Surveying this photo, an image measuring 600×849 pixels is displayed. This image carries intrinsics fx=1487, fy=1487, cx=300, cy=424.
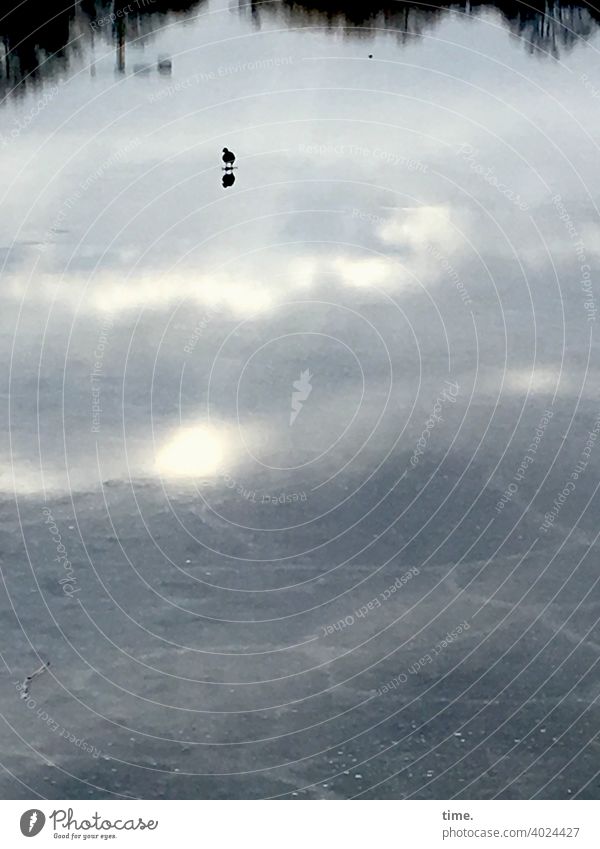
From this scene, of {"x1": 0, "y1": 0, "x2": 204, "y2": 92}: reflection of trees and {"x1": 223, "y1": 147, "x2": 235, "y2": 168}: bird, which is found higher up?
{"x1": 0, "y1": 0, "x2": 204, "y2": 92}: reflection of trees

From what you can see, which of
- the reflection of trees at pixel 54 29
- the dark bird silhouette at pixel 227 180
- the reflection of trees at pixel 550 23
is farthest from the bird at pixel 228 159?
the reflection of trees at pixel 550 23

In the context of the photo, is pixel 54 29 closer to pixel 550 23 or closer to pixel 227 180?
pixel 227 180

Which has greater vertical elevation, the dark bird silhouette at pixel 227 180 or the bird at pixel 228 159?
the bird at pixel 228 159

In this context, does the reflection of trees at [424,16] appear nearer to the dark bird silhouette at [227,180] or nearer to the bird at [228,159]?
the bird at [228,159]

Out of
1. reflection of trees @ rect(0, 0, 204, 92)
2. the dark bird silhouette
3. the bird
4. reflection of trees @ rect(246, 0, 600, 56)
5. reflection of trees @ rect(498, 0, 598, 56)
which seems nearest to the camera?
the dark bird silhouette

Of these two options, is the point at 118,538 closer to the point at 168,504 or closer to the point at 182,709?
the point at 168,504

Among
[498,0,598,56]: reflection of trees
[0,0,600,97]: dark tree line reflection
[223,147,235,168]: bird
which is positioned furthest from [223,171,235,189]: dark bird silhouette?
[498,0,598,56]: reflection of trees

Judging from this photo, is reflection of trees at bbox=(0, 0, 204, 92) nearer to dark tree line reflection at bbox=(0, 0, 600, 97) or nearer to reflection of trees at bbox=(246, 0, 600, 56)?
dark tree line reflection at bbox=(0, 0, 600, 97)
